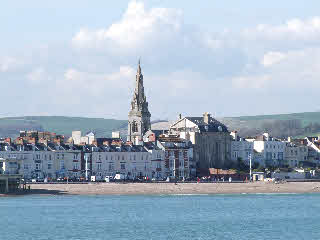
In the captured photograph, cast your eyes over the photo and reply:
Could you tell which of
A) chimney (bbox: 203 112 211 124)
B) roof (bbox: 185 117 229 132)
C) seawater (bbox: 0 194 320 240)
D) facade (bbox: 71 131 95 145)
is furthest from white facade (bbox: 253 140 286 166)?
seawater (bbox: 0 194 320 240)

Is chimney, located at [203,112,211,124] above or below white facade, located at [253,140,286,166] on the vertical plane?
above

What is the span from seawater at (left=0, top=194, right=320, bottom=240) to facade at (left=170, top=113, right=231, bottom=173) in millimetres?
44076

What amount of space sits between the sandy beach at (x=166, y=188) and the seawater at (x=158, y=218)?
11.6 feet

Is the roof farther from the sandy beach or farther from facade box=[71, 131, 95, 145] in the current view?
the sandy beach

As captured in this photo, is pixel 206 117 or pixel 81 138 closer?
pixel 206 117

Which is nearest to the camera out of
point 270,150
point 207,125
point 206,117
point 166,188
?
point 166,188

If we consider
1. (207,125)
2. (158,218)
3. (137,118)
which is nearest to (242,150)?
(207,125)

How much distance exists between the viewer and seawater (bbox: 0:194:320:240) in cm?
9362

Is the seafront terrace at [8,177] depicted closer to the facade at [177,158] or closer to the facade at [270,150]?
the facade at [177,158]

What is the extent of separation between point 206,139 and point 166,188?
128 feet

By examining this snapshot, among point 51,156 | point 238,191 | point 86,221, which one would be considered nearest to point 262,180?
point 238,191

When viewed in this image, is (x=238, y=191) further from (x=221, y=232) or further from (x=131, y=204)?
(x=221, y=232)

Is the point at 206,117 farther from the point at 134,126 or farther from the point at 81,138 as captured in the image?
the point at 81,138

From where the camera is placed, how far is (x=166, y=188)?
149 metres
